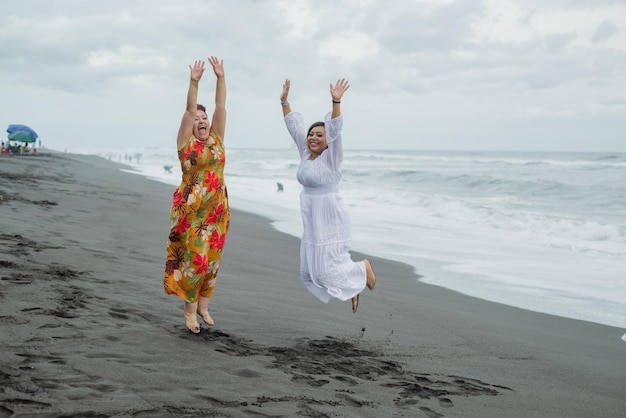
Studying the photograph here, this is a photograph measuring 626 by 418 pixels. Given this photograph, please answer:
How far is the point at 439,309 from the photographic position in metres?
6.82

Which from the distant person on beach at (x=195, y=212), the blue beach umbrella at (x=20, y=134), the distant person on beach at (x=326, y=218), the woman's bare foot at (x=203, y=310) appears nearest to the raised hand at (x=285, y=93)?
the distant person on beach at (x=326, y=218)

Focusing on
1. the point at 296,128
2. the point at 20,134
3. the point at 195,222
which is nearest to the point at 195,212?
the point at 195,222

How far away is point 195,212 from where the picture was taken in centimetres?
477

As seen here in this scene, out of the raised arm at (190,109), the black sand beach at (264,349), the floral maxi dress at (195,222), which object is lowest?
the black sand beach at (264,349)

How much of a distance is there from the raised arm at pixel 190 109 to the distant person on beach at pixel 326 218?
0.98 meters

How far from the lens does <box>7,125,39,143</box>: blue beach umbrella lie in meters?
30.8

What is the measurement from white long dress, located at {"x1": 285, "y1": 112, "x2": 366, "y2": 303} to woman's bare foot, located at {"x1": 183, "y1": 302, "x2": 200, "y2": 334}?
103 centimetres

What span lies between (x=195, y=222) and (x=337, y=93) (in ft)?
5.02

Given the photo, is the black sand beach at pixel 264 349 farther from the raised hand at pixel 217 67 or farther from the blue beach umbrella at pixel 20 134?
the blue beach umbrella at pixel 20 134

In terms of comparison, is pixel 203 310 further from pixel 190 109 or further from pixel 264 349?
pixel 190 109

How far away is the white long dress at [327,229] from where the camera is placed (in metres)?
5.21

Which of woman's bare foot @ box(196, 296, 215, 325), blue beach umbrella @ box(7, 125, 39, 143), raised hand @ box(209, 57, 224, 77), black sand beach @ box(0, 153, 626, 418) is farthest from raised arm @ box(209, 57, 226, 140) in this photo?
blue beach umbrella @ box(7, 125, 39, 143)

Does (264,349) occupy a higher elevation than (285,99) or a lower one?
lower

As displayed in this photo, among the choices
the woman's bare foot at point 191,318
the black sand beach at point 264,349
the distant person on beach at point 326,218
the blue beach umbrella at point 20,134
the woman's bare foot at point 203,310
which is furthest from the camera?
the blue beach umbrella at point 20,134
